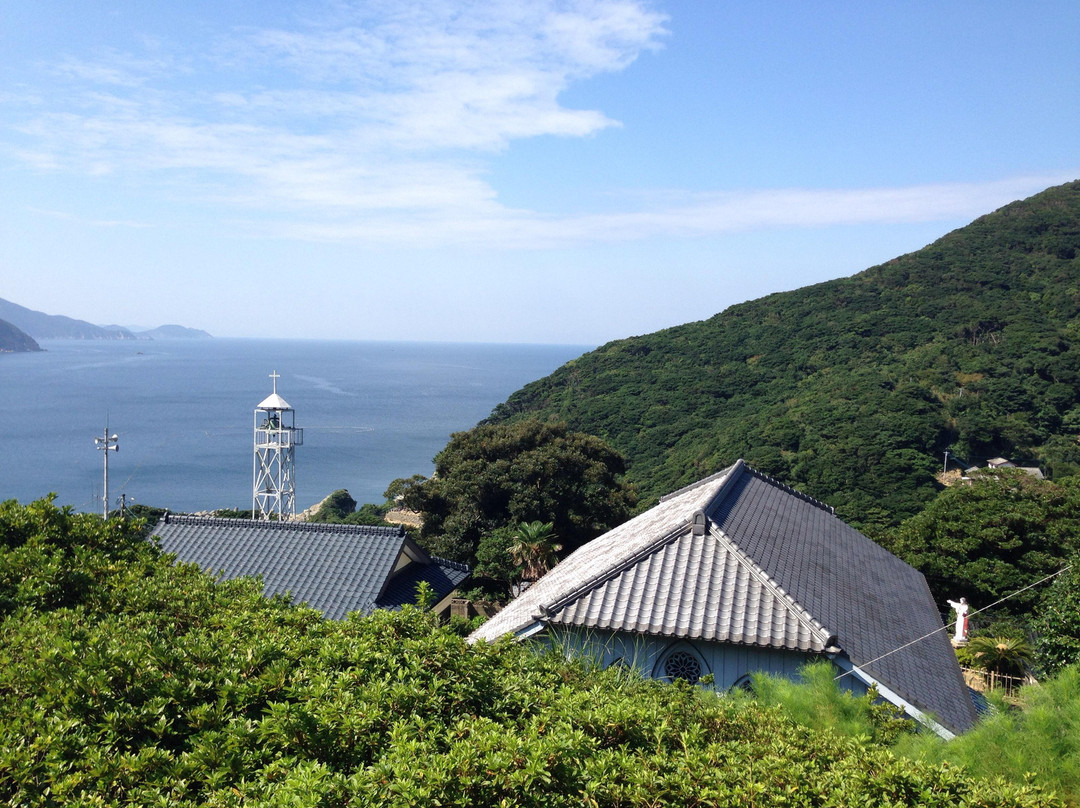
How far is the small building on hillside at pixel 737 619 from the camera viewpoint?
9.02m

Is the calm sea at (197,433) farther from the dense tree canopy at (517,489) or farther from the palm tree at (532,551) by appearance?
the palm tree at (532,551)

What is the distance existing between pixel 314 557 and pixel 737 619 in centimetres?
1092

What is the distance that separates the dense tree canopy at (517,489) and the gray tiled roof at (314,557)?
7.68 meters

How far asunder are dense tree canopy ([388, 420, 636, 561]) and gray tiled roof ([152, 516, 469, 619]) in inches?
302

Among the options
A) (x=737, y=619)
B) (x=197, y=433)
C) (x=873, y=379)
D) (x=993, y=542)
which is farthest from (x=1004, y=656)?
(x=197, y=433)

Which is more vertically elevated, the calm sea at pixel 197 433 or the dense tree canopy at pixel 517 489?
the dense tree canopy at pixel 517 489

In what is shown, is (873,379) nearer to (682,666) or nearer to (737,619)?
(737,619)

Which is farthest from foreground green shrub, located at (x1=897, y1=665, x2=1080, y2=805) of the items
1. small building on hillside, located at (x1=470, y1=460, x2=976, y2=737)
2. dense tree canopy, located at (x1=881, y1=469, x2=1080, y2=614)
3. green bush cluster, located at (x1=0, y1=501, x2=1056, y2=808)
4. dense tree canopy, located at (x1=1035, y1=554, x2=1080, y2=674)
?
dense tree canopy, located at (x1=881, y1=469, x2=1080, y2=614)

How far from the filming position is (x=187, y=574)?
683 cm

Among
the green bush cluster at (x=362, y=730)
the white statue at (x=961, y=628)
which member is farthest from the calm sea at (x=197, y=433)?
the white statue at (x=961, y=628)

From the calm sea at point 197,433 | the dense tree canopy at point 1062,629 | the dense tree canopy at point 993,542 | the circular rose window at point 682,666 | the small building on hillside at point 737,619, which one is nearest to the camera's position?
the small building on hillside at point 737,619

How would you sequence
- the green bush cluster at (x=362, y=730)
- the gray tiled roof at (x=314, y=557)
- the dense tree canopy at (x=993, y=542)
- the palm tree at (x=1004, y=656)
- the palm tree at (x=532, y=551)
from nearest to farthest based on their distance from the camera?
the green bush cluster at (x=362, y=730)
the palm tree at (x=1004, y=656)
the gray tiled roof at (x=314, y=557)
the dense tree canopy at (x=993, y=542)
the palm tree at (x=532, y=551)

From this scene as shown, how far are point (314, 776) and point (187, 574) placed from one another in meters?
4.02

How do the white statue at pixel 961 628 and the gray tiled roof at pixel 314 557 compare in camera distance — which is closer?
the gray tiled roof at pixel 314 557
